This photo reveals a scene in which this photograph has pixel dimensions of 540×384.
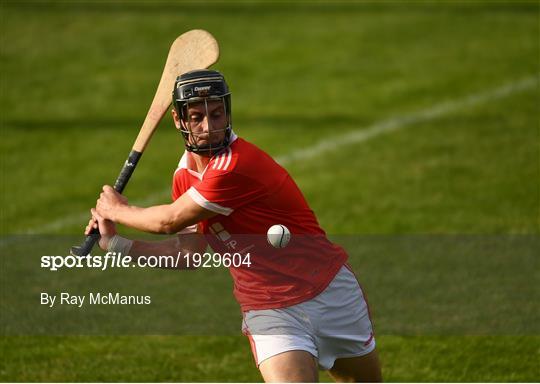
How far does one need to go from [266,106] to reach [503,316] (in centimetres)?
700

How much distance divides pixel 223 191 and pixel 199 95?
51 centimetres

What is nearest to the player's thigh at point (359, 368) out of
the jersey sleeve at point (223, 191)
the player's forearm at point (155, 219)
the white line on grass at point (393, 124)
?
the jersey sleeve at point (223, 191)

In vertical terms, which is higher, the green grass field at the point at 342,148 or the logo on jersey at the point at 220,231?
the logo on jersey at the point at 220,231

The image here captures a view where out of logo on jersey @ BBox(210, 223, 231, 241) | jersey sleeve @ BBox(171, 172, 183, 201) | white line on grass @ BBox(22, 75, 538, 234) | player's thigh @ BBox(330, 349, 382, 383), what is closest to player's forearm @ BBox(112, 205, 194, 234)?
logo on jersey @ BBox(210, 223, 231, 241)

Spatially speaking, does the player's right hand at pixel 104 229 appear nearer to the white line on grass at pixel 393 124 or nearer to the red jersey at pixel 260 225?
the red jersey at pixel 260 225

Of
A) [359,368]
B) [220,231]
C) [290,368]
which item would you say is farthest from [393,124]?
[290,368]

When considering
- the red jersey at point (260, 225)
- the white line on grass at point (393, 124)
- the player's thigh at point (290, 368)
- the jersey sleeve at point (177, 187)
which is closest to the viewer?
the player's thigh at point (290, 368)

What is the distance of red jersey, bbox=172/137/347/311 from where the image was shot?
5.53 m

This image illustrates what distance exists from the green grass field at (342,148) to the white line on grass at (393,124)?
0.04m

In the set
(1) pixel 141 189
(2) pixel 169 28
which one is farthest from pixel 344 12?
(1) pixel 141 189

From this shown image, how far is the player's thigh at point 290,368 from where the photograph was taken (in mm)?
5430

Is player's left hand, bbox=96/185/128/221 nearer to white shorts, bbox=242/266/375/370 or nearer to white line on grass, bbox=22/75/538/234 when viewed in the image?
white shorts, bbox=242/266/375/370

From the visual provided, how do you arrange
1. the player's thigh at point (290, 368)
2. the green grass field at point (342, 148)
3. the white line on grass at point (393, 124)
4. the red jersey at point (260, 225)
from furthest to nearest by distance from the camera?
the white line on grass at point (393, 124), the green grass field at point (342, 148), the red jersey at point (260, 225), the player's thigh at point (290, 368)

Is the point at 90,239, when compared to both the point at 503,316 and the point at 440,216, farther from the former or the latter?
the point at 440,216
